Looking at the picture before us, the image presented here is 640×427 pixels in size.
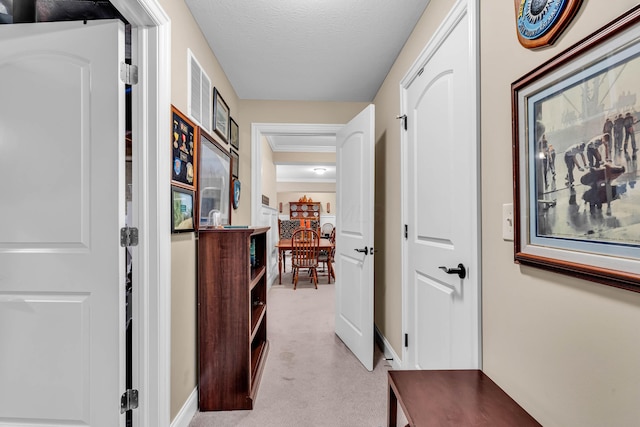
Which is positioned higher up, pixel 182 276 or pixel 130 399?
pixel 182 276

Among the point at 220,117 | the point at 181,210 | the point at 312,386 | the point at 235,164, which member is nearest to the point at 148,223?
the point at 181,210

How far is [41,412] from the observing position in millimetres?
1374

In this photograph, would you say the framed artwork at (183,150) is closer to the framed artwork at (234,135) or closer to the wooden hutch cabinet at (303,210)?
the framed artwork at (234,135)

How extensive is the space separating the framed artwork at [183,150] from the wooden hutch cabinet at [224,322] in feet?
1.12

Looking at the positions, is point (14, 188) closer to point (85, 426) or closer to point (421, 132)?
point (85, 426)

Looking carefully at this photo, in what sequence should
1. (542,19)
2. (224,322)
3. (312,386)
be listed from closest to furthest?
(542,19) → (224,322) → (312,386)

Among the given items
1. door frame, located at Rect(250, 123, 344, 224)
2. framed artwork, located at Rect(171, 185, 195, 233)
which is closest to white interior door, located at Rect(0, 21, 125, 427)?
framed artwork, located at Rect(171, 185, 195, 233)

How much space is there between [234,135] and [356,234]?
1579 mm

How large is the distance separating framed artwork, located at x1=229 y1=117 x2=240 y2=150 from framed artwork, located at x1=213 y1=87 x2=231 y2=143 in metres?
0.15

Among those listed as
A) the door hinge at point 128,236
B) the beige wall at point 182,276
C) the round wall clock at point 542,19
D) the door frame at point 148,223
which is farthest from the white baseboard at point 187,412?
the round wall clock at point 542,19

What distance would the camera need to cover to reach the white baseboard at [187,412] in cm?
157

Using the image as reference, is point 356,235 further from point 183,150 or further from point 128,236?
point 128,236

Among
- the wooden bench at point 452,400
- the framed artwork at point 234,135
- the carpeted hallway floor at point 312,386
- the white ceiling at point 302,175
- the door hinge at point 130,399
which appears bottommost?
the carpeted hallway floor at point 312,386

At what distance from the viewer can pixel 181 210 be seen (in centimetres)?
165
